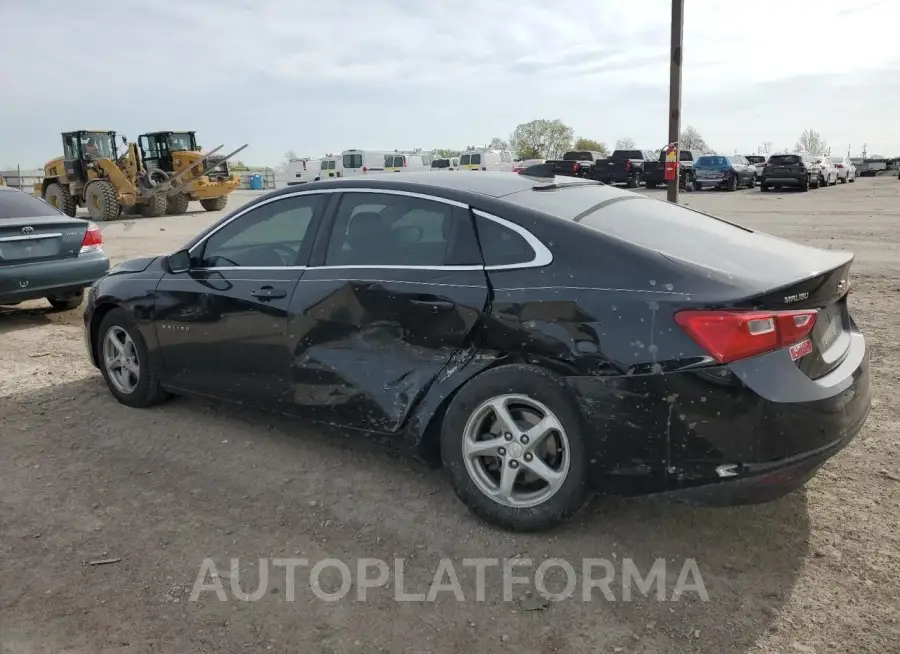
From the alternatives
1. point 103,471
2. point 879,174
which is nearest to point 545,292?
point 103,471

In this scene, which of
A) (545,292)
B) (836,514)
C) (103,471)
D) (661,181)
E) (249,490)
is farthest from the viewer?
(661,181)

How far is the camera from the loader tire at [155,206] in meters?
23.0

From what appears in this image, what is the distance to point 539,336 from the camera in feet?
10.0

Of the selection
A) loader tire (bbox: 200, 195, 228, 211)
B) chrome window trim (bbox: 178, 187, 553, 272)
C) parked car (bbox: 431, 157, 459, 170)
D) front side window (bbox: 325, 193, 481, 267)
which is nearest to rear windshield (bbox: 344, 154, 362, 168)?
parked car (bbox: 431, 157, 459, 170)

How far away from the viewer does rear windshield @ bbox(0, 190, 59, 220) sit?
24.6ft

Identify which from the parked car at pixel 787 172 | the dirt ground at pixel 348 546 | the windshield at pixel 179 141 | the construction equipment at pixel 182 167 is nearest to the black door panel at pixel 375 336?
the dirt ground at pixel 348 546

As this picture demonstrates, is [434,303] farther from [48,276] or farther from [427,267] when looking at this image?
[48,276]

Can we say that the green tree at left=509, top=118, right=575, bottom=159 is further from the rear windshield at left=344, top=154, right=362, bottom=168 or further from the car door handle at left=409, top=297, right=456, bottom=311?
the car door handle at left=409, top=297, right=456, bottom=311

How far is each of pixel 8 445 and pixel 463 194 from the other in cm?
313

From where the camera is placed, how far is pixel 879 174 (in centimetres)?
5416

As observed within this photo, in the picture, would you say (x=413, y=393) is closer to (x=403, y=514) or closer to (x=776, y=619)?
(x=403, y=514)

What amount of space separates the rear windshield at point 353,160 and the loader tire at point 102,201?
717 inches

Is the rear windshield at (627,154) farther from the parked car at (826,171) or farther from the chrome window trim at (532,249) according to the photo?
the chrome window trim at (532,249)

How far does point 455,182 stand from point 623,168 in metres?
32.3
